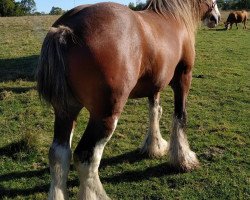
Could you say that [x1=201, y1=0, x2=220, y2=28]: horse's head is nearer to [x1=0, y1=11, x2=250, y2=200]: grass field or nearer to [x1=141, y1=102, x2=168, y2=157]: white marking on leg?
[x1=141, y1=102, x2=168, y2=157]: white marking on leg

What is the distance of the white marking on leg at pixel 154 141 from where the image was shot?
4.50 m

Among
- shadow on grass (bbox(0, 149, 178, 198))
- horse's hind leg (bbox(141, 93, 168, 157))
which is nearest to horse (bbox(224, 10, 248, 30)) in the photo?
horse's hind leg (bbox(141, 93, 168, 157))

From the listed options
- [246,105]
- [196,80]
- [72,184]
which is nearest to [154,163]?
[72,184]

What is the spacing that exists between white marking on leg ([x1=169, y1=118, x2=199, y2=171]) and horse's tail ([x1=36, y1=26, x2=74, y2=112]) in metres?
1.76

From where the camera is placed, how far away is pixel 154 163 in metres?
4.38

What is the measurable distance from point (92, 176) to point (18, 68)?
6.76 metres

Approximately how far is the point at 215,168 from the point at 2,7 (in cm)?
4744

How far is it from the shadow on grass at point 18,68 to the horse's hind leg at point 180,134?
182 inches

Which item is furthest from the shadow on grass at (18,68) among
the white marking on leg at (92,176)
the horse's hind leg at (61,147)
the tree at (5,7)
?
the tree at (5,7)

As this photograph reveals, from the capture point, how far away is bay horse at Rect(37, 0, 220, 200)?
2752mm

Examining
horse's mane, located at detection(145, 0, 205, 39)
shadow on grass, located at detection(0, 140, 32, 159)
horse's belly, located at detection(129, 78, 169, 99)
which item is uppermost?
horse's mane, located at detection(145, 0, 205, 39)

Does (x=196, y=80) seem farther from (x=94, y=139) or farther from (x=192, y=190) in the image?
(x=94, y=139)

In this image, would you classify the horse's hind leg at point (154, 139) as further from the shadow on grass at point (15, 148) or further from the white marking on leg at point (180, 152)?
the shadow on grass at point (15, 148)

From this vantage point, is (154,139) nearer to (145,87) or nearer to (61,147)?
(145,87)
